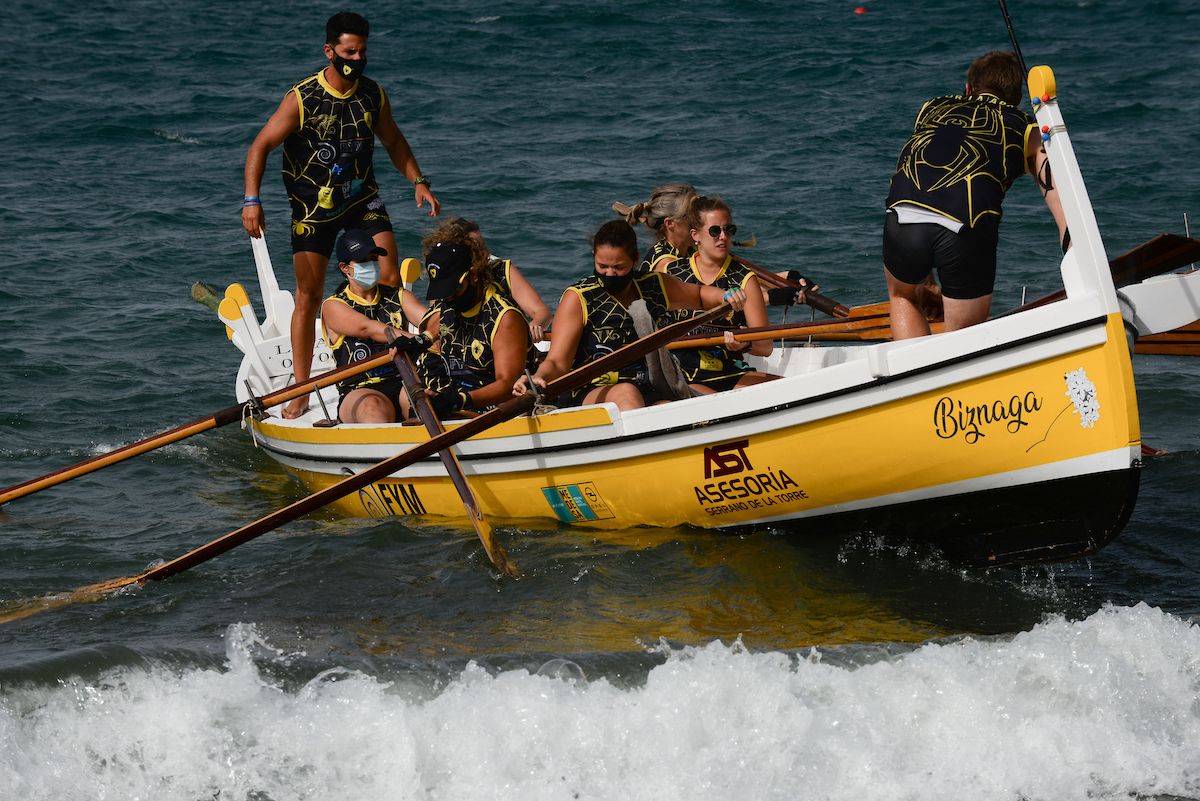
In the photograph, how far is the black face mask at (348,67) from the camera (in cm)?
762

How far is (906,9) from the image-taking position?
2439cm

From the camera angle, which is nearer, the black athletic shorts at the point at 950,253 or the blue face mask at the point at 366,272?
the black athletic shorts at the point at 950,253

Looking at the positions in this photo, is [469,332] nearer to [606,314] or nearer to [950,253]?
[606,314]

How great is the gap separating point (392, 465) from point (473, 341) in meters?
0.74

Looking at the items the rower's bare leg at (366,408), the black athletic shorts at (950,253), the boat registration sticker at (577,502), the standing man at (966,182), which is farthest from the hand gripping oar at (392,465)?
the standing man at (966,182)

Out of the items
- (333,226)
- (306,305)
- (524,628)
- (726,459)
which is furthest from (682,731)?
(333,226)

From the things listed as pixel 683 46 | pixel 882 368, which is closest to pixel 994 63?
pixel 882 368

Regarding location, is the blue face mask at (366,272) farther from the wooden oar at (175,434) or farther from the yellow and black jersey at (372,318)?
the wooden oar at (175,434)

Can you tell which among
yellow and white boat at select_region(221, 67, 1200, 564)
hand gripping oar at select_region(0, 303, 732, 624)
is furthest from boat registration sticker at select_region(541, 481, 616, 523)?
hand gripping oar at select_region(0, 303, 732, 624)

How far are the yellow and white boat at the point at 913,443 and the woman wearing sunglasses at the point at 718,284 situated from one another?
0.88 m

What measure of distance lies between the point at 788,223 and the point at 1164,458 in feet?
21.1

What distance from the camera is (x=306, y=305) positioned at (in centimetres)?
803

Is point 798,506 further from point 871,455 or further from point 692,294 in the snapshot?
point 692,294

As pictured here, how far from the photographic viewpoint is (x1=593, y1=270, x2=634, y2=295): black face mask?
6.42 metres
